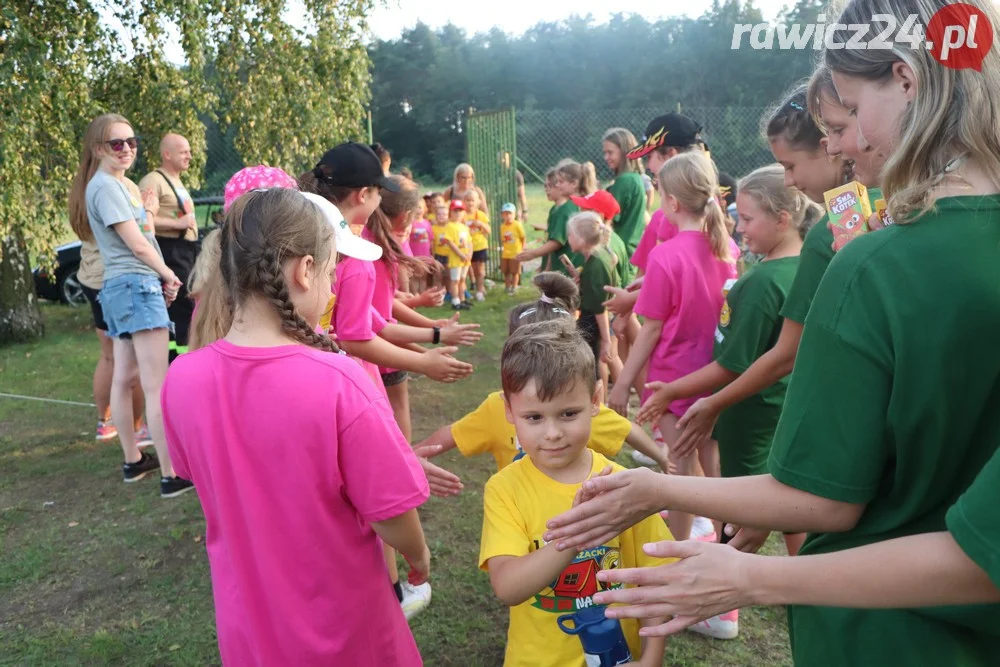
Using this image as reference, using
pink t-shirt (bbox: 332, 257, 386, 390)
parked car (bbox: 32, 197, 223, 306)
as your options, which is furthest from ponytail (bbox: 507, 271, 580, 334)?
parked car (bbox: 32, 197, 223, 306)

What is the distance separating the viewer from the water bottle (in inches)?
77.4

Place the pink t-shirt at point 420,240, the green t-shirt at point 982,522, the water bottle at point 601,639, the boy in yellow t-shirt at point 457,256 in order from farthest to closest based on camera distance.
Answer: the boy in yellow t-shirt at point 457,256
the pink t-shirt at point 420,240
the water bottle at point 601,639
the green t-shirt at point 982,522

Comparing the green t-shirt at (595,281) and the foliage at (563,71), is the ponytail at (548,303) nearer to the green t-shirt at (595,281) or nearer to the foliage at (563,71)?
the green t-shirt at (595,281)

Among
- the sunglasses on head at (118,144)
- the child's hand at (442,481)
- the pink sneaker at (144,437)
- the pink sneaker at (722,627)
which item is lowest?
the pink sneaker at (722,627)

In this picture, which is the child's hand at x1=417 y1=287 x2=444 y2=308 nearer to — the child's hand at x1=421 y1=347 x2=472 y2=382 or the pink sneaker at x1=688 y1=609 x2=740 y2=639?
the child's hand at x1=421 y1=347 x2=472 y2=382

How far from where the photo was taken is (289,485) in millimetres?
1812

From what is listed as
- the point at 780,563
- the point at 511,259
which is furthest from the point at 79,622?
the point at 511,259

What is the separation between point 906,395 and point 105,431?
6268 millimetres

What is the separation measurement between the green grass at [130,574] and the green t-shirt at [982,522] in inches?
55.2

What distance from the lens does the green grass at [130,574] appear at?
3.35 m

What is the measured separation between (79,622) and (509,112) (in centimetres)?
1094

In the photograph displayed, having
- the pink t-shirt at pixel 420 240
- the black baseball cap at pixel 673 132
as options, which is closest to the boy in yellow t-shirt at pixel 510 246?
the pink t-shirt at pixel 420 240

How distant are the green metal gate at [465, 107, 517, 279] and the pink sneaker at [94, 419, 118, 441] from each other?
810 cm

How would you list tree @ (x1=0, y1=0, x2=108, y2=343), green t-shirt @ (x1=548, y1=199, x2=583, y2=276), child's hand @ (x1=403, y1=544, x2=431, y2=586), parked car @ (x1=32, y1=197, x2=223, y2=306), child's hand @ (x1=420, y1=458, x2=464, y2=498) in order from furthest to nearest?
parked car @ (x1=32, y1=197, x2=223, y2=306) → tree @ (x1=0, y1=0, x2=108, y2=343) → green t-shirt @ (x1=548, y1=199, x2=583, y2=276) → child's hand @ (x1=420, y1=458, x2=464, y2=498) → child's hand @ (x1=403, y1=544, x2=431, y2=586)
